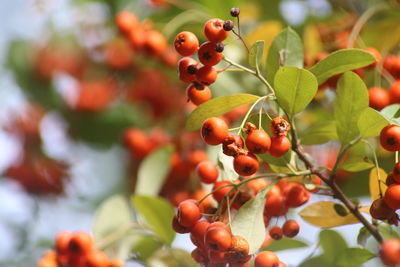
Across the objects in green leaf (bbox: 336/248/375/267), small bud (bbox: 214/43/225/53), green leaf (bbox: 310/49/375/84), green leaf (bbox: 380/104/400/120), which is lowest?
green leaf (bbox: 336/248/375/267)

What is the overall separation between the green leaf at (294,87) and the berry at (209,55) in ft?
0.34

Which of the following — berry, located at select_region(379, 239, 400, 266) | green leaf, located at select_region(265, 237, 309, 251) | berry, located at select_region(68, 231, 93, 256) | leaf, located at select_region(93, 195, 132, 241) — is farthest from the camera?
leaf, located at select_region(93, 195, 132, 241)

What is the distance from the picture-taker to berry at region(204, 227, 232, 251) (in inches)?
38.4

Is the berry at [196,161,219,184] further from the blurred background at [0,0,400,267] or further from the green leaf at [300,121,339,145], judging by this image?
the blurred background at [0,0,400,267]

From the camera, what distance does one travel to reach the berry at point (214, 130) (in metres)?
0.97

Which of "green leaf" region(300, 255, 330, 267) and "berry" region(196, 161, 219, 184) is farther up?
"berry" region(196, 161, 219, 184)

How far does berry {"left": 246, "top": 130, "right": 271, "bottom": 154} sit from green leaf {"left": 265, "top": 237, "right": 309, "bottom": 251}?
370 millimetres

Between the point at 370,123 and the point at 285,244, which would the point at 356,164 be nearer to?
the point at 370,123

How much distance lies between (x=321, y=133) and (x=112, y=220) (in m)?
0.75

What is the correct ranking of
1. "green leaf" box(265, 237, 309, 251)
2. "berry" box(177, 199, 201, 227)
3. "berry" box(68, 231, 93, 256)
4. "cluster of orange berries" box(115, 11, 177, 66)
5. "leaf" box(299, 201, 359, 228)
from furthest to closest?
1. "cluster of orange berries" box(115, 11, 177, 66)
2. "berry" box(68, 231, 93, 256)
3. "green leaf" box(265, 237, 309, 251)
4. "leaf" box(299, 201, 359, 228)
5. "berry" box(177, 199, 201, 227)

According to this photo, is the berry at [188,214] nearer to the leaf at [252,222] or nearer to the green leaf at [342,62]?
the leaf at [252,222]

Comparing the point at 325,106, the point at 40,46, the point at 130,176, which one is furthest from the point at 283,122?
Result: the point at 40,46

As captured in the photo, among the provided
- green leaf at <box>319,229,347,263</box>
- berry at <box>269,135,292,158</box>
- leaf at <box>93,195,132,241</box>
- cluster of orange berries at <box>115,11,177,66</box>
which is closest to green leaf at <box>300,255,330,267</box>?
green leaf at <box>319,229,347,263</box>

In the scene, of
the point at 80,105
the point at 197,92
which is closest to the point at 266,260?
the point at 197,92
